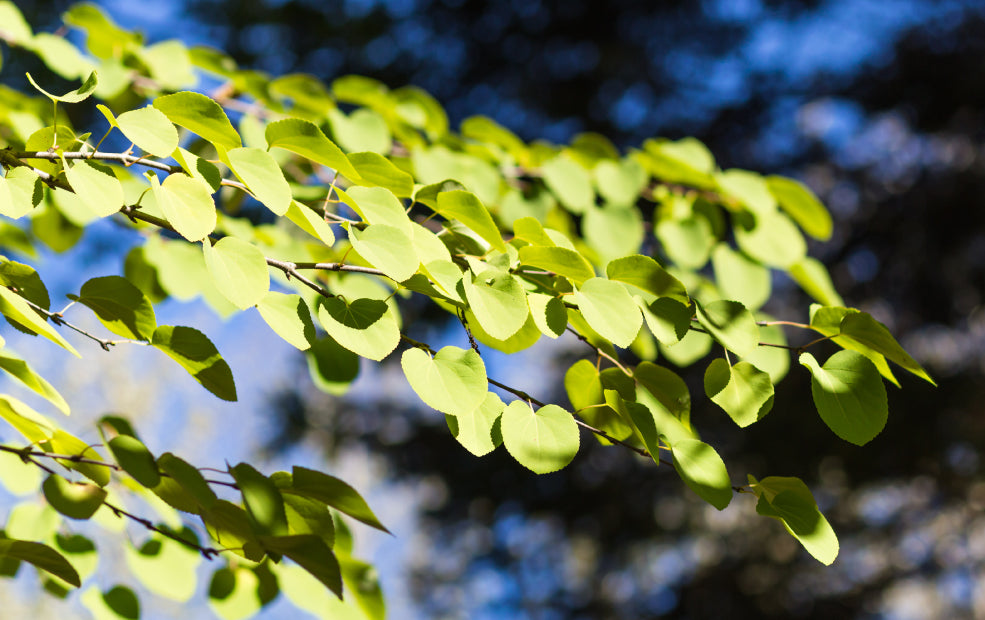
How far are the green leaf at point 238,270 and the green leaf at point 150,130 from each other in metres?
0.07

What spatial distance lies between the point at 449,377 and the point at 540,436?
2.9 inches

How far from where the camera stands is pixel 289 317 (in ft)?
1.67

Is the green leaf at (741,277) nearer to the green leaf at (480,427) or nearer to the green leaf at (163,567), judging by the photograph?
the green leaf at (480,427)

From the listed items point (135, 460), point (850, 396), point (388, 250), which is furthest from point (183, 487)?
point (850, 396)

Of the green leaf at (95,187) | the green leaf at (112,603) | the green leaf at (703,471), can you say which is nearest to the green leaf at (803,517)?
the green leaf at (703,471)

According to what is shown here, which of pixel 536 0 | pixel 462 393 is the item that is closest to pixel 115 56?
pixel 462 393

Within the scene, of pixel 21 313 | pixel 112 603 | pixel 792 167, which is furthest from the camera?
pixel 792 167

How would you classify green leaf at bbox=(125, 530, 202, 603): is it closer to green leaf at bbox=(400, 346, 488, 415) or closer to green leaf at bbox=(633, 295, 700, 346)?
green leaf at bbox=(400, 346, 488, 415)

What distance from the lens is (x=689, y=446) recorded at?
0.50m

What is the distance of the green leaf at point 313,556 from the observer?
0.52m

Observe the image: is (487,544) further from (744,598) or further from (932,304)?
(932,304)

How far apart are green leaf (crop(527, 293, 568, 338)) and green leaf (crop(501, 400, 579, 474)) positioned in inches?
2.0

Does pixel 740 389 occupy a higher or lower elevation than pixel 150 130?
lower

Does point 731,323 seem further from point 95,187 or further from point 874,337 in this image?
point 95,187
